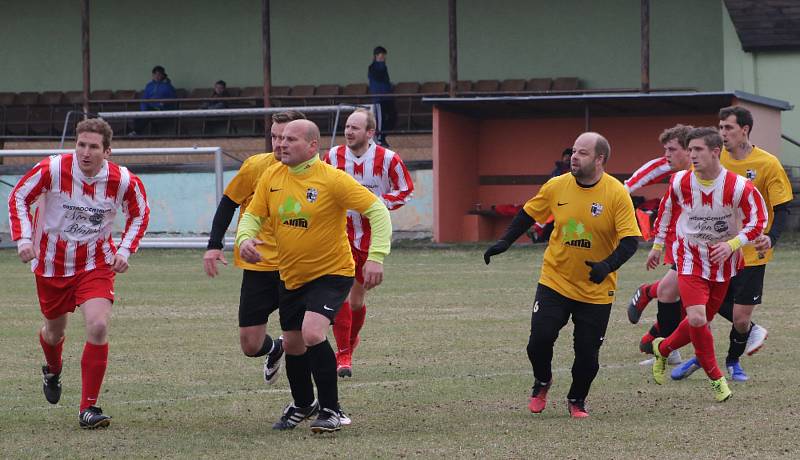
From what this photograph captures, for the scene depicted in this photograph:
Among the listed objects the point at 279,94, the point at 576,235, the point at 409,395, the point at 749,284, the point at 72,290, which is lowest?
the point at 409,395

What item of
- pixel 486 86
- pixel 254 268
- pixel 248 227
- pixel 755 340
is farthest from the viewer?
pixel 486 86

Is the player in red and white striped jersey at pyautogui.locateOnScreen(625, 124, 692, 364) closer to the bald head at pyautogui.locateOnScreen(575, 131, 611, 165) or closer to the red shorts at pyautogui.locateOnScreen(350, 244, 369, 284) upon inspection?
the bald head at pyautogui.locateOnScreen(575, 131, 611, 165)

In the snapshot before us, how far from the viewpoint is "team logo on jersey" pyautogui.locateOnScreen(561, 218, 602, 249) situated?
7824mm

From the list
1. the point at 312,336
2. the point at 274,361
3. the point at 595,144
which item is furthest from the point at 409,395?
the point at 595,144

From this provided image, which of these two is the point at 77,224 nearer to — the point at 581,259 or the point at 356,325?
the point at 356,325

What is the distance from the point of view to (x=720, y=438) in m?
6.97

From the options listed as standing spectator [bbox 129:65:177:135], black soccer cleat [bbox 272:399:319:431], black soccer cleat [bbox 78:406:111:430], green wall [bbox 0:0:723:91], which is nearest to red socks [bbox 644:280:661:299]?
black soccer cleat [bbox 272:399:319:431]

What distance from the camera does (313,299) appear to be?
7.23 meters

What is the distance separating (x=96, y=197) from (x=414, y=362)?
308 centimetres

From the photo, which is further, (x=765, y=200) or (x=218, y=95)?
(x=218, y=95)

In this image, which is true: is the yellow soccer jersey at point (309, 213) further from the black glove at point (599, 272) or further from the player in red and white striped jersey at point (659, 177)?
the player in red and white striped jersey at point (659, 177)

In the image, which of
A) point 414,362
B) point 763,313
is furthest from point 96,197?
point 763,313

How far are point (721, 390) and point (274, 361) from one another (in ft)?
9.04

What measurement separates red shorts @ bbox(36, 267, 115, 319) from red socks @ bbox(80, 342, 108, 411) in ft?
1.08
